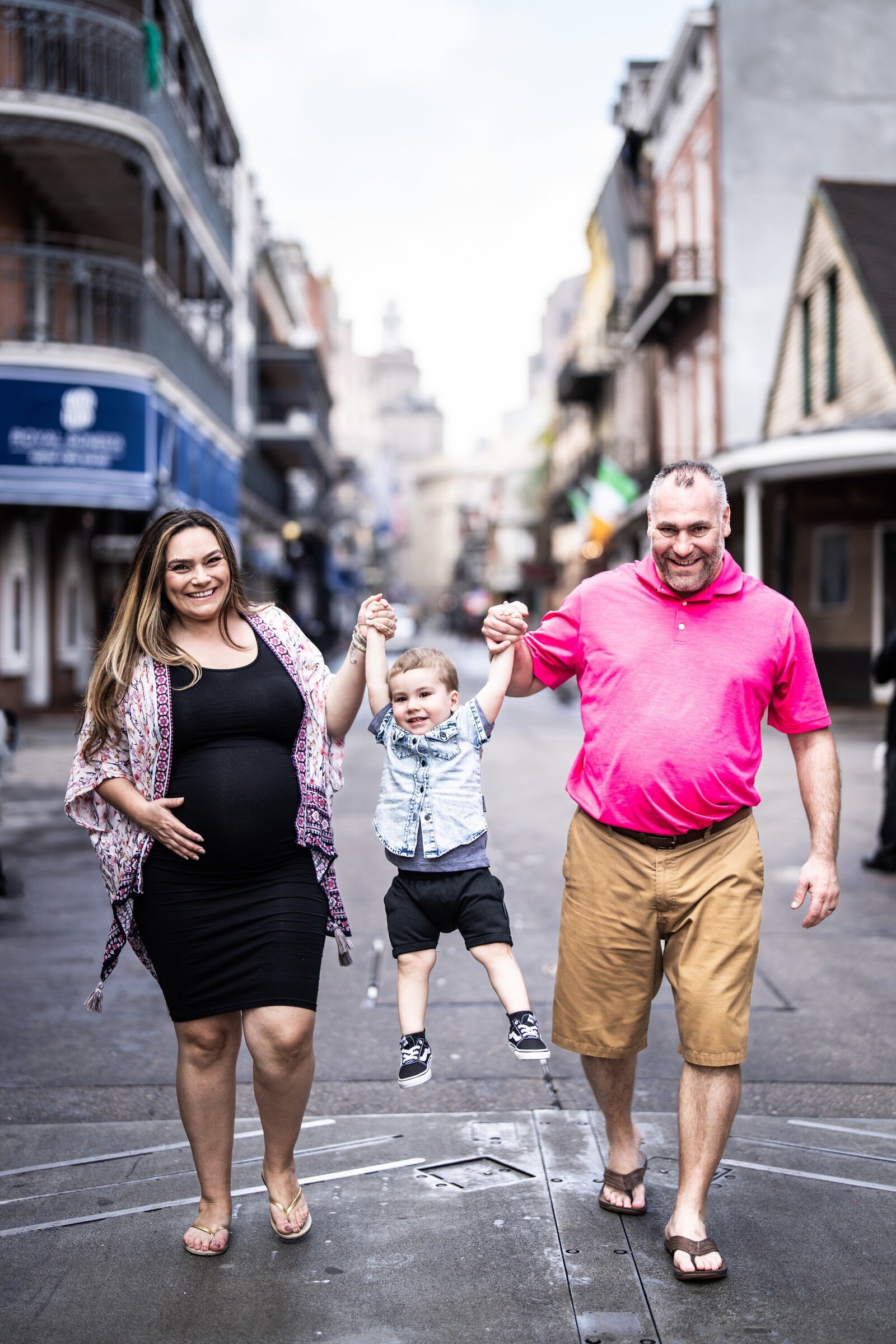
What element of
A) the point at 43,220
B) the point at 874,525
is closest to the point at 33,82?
the point at 43,220

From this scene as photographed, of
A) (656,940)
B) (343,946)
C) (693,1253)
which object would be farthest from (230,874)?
(693,1253)

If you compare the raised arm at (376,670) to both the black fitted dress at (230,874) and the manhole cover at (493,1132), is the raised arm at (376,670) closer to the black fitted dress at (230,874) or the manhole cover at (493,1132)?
the black fitted dress at (230,874)

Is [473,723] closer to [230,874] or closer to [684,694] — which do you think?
[684,694]

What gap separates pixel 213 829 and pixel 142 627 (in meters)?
0.56

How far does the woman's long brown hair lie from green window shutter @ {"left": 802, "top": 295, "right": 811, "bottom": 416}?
69.4 ft

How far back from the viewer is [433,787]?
3.65 metres

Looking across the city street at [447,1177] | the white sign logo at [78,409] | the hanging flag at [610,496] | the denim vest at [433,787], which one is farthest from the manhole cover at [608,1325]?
the hanging flag at [610,496]

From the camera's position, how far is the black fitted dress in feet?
11.3

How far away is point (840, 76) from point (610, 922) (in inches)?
1040

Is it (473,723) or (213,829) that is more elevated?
(473,723)

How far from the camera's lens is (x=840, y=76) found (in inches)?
1030

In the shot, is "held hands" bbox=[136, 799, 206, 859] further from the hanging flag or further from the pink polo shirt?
the hanging flag

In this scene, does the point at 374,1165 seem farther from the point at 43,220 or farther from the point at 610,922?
the point at 43,220

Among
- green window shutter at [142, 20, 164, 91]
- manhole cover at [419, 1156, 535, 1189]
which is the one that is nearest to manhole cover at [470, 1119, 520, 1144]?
manhole cover at [419, 1156, 535, 1189]
